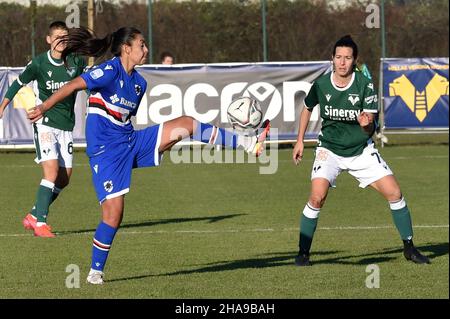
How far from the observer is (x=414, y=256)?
9.45m

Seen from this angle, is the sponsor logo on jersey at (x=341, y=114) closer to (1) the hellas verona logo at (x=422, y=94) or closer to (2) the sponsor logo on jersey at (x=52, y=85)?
(2) the sponsor logo on jersey at (x=52, y=85)

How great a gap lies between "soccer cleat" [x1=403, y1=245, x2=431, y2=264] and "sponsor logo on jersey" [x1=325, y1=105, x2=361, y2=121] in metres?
1.26

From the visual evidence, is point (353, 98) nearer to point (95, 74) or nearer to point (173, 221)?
point (95, 74)

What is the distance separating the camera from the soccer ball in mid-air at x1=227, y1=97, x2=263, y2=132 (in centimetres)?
877

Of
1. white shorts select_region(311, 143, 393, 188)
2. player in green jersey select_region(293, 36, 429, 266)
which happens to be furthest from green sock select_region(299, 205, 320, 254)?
white shorts select_region(311, 143, 393, 188)

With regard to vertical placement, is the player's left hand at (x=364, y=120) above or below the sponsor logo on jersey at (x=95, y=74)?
below

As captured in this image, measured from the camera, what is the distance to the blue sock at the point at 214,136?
8391mm

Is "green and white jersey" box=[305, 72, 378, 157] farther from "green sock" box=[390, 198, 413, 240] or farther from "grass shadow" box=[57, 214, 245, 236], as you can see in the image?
"grass shadow" box=[57, 214, 245, 236]

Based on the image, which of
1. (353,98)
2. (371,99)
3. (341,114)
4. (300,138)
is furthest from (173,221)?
(371,99)

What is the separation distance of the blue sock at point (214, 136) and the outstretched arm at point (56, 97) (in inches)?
37.6

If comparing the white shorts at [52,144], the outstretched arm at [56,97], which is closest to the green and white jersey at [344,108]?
the outstretched arm at [56,97]

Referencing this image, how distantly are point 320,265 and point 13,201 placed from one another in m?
7.05

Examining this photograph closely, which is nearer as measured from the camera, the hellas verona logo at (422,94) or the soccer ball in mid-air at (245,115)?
the soccer ball in mid-air at (245,115)
